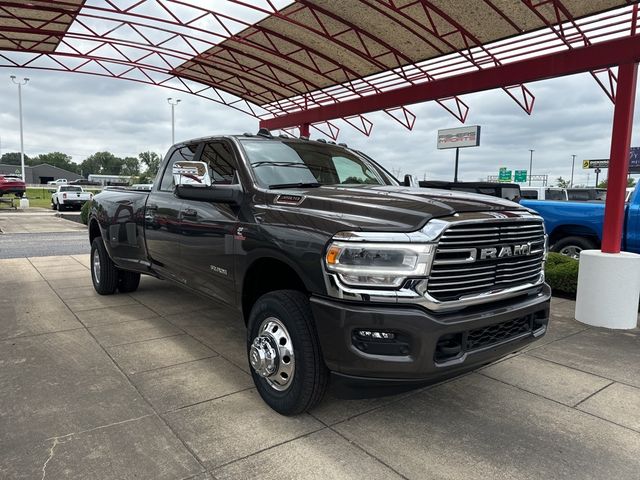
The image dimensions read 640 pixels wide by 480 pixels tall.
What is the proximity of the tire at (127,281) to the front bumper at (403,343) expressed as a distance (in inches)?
184

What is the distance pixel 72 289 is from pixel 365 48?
350 inches

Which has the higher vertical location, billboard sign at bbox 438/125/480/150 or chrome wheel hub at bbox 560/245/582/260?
billboard sign at bbox 438/125/480/150

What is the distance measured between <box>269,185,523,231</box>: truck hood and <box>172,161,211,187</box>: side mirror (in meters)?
0.67

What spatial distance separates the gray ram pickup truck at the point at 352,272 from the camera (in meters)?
2.52

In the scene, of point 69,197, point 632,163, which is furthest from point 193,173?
point 632,163

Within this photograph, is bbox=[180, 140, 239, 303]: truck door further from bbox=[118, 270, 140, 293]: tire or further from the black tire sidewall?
the black tire sidewall

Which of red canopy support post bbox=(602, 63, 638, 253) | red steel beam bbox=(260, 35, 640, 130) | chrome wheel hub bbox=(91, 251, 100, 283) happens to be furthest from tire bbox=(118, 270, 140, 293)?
red steel beam bbox=(260, 35, 640, 130)

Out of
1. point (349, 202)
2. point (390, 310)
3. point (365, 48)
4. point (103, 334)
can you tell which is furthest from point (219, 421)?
point (365, 48)

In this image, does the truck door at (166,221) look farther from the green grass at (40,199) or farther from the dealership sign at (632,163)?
the dealership sign at (632,163)

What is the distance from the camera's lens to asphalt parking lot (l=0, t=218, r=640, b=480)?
8.52 ft

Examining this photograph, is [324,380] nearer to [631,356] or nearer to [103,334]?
[103,334]

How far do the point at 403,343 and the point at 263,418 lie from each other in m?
1.20

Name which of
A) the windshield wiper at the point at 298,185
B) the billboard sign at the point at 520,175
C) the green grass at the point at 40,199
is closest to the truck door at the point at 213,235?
the windshield wiper at the point at 298,185

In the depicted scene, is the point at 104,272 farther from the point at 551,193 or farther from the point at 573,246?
the point at 551,193
